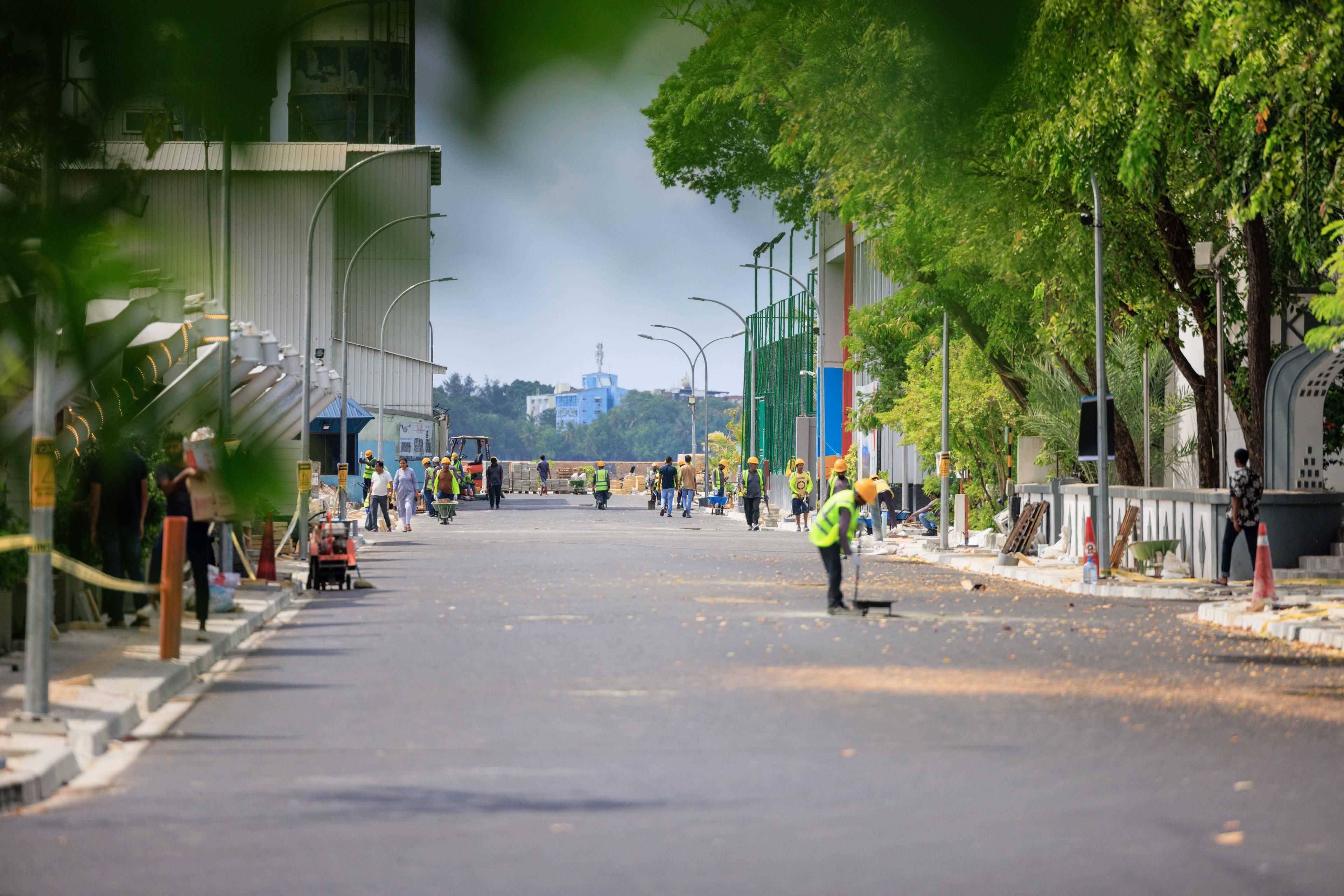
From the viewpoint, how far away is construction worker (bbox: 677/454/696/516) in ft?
186

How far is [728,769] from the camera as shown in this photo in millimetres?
8430

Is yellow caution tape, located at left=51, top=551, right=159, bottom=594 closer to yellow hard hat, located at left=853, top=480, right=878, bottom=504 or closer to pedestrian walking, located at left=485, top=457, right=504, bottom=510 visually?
yellow hard hat, located at left=853, top=480, right=878, bottom=504

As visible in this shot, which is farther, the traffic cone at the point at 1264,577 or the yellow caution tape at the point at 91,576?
the traffic cone at the point at 1264,577

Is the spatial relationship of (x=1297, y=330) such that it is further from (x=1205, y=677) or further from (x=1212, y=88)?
(x=1205, y=677)

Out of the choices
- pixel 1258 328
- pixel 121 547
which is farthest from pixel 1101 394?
pixel 121 547

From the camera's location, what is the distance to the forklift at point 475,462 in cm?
7169

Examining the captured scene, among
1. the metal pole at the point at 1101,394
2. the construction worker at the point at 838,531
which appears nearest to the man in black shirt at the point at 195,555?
the construction worker at the point at 838,531

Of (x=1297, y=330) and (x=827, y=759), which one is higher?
(x=1297, y=330)

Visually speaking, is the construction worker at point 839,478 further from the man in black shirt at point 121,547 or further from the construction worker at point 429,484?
the construction worker at point 429,484

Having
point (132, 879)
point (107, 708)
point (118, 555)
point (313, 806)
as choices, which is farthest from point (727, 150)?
point (118, 555)

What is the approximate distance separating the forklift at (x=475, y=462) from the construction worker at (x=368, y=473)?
3624mm

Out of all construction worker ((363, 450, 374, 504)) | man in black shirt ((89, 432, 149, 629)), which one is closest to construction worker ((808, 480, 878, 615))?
man in black shirt ((89, 432, 149, 629))

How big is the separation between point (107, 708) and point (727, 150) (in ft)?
26.3

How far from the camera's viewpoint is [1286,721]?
10273mm
